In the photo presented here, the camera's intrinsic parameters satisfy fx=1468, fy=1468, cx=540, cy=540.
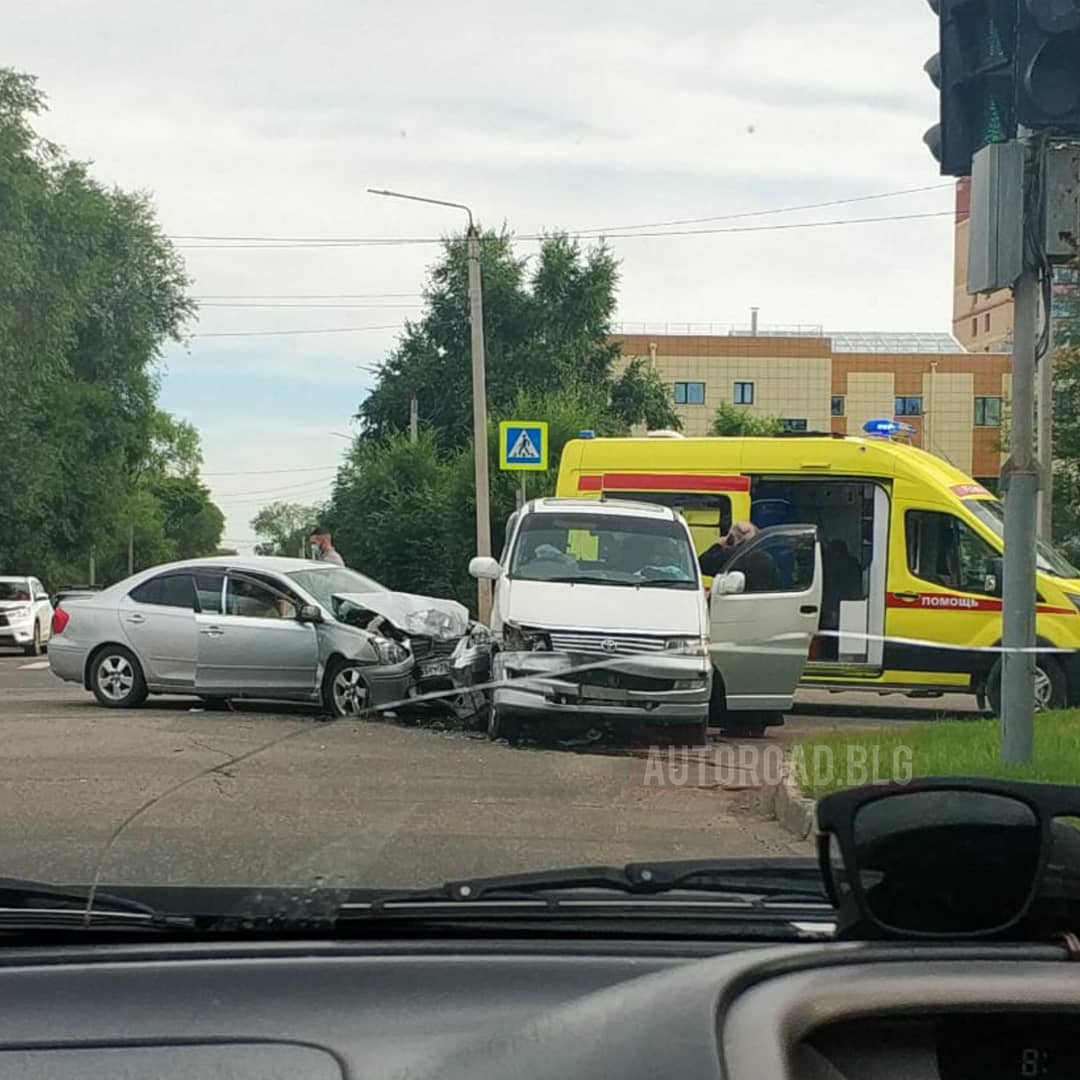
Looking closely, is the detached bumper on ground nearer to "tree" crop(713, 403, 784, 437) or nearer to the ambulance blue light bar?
the ambulance blue light bar

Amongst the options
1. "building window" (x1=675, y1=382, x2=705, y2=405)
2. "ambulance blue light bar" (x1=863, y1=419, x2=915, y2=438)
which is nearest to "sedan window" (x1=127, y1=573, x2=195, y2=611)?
"ambulance blue light bar" (x1=863, y1=419, x2=915, y2=438)

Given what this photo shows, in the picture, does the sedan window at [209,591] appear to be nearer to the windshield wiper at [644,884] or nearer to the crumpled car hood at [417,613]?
the crumpled car hood at [417,613]

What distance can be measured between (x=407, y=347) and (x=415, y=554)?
524 mm

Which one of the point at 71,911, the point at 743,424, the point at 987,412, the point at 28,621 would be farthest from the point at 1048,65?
the point at 743,424

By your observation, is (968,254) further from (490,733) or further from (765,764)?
(490,733)

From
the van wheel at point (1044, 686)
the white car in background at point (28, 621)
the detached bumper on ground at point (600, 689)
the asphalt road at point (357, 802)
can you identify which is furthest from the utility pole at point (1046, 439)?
the white car in background at point (28, 621)

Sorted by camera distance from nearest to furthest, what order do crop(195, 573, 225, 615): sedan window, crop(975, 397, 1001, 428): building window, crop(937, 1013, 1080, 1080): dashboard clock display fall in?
crop(937, 1013, 1080, 1080): dashboard clock display, crop(195, 573, 225, 615): sedan window, crop(975, 397, 1001, 428): building window

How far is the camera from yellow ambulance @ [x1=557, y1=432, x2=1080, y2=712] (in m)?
3.24

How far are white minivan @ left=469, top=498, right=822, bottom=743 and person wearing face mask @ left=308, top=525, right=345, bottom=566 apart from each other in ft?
1.26

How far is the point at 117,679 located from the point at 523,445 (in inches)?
67.7

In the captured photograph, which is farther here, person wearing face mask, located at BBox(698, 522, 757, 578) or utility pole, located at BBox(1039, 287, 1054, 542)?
utility pole, located at BBox(1039, 287, 1054, 542)

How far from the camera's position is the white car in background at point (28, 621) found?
4.75m

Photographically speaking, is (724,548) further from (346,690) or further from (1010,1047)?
(1010,1047)

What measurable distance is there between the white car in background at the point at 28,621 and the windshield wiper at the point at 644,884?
2.56m
